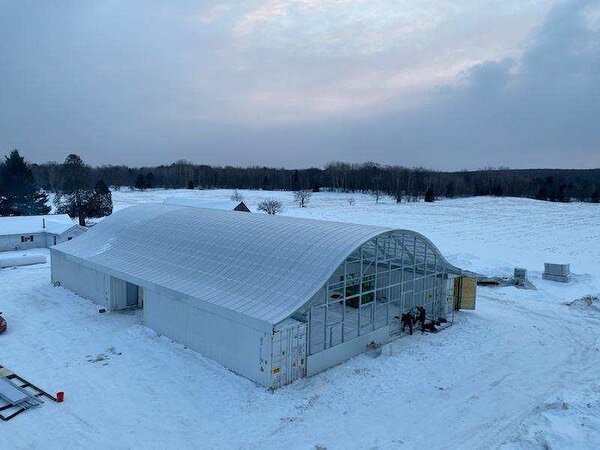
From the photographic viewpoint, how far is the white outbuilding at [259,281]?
15703 mm

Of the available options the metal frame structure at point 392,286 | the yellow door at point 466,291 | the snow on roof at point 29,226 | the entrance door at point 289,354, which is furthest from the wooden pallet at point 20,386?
the snow on roof at point 29,226

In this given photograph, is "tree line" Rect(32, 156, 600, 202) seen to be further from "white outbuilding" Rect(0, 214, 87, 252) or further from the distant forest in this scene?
"white outbuilding" Rect(0, 214, 87, 252)

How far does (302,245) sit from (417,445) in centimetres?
875

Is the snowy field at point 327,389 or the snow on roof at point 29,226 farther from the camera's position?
the snow on roof at point 29,226

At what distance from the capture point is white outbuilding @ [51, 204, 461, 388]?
618 inches

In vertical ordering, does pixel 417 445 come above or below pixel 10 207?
below

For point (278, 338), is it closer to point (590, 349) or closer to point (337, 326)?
point (337, 326)

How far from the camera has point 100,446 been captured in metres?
11.7

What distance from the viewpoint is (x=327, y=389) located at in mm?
15031

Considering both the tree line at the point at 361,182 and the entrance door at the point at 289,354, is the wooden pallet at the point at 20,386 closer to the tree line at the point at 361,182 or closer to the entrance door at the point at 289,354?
the entrance door at the point at 289,354

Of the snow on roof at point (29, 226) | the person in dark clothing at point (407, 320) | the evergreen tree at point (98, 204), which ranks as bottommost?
the person in dark clothing at point (407, 320)

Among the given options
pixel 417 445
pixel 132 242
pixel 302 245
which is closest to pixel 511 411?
pixel 417 445

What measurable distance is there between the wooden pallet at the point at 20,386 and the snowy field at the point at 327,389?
0.30m

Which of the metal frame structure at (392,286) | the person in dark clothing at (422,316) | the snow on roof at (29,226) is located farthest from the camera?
the snow on roof at (29,226)
